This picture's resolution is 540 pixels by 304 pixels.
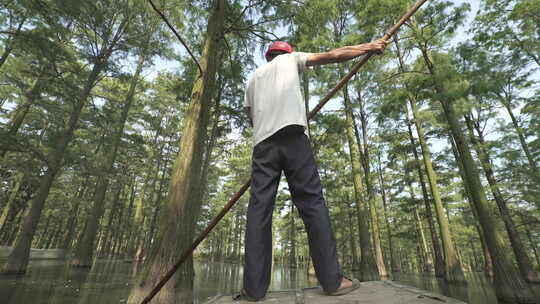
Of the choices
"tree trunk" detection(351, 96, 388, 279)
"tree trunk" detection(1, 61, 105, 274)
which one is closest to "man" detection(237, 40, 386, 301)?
"tree trunk" detection(1, 61, 105, 274)

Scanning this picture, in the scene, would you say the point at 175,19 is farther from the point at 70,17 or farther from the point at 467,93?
the point at 467,93

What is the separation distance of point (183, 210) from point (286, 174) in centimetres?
270

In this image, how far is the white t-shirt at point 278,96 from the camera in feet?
6.24

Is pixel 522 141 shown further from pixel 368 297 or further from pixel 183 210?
pixel 183 210

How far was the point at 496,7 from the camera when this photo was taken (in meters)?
8.73

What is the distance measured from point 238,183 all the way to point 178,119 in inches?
344

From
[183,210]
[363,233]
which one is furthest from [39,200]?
[363,233]

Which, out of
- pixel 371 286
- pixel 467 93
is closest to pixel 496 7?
pixel 467 93

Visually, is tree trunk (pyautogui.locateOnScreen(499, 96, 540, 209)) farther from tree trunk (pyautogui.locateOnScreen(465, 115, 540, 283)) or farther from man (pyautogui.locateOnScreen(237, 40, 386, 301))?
man (pyautogui.locateOnScreen(237, 40, 386, 301))

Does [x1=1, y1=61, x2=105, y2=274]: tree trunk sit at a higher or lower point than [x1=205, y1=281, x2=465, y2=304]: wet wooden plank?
higher

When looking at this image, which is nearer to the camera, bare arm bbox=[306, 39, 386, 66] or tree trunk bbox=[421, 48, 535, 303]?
bare arm bbox=[306, 39, 386, 66]

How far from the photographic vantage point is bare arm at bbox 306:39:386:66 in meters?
2.05

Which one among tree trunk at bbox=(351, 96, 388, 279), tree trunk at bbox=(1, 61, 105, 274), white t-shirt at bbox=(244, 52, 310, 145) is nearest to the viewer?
white t-shirt at bbox=(244, 52, 310, 145)

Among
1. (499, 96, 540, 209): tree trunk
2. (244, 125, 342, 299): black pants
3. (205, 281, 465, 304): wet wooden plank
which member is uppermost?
(499, 96, 540, 209): tree trunk
